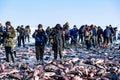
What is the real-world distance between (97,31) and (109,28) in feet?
4.85

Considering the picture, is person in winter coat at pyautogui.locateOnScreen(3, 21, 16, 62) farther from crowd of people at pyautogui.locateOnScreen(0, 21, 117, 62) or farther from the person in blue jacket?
the person in blue jacket

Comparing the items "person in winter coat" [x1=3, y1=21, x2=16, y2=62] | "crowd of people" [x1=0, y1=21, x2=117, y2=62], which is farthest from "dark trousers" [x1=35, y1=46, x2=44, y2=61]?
"person in winter coat" [x1=3, y1=21, x2=16, y2=62]

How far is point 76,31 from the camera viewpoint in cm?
2697

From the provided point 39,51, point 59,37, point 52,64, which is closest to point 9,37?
point 39,51

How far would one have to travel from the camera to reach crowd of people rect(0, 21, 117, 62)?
1694cm

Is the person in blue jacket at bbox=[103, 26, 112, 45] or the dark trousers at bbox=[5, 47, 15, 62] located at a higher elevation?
the person in blue jacket at bbox=[103, 26, 112, 45]

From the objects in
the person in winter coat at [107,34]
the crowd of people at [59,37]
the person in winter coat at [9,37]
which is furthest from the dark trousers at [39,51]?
the person in winter coat at [107,34]

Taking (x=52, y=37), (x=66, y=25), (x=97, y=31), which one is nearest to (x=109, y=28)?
(x=97, y=31)

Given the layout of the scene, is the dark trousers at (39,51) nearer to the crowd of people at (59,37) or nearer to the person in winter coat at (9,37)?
the crowd of people at (59,37)

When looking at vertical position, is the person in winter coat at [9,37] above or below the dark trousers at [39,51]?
above

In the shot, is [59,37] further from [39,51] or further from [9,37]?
[9,37]

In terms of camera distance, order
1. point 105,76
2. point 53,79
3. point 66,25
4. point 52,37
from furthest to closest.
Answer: point 66,25 → point 52,37 → point 105,76 → point 53,79

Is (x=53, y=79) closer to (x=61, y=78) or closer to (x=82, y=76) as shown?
(x=61, y=78)

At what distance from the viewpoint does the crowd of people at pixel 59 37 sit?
667 inches
